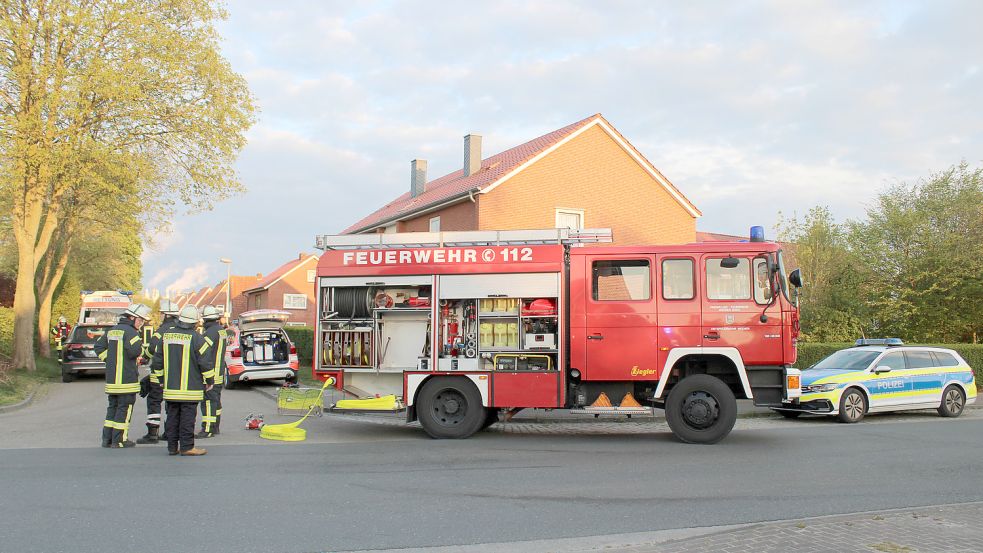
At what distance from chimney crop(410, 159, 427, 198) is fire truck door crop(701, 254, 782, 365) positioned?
24308 millimetres

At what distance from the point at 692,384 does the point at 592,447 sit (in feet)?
5.24

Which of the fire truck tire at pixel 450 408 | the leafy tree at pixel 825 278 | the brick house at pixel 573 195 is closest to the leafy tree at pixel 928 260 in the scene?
the leafy tree at pixel 825 278

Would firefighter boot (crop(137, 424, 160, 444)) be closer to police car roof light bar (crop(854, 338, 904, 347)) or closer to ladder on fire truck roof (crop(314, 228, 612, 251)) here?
ladder on fire truck roof (crop(314, 228, 612, 251))

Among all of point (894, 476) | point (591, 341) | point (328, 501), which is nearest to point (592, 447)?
point (591, 341)

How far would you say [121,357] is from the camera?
9.69 meters

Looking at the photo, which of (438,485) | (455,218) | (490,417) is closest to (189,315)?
(438,485)

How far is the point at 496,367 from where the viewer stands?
10.4m

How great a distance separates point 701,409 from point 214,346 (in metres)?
6.42

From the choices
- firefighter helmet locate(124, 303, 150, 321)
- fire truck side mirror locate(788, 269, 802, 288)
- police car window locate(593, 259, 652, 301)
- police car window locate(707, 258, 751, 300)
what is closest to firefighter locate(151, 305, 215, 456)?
firefighter helmet locate(124, 303, 150, 321)

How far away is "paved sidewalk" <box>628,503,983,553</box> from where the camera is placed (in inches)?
204

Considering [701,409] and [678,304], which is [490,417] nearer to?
[701,409]

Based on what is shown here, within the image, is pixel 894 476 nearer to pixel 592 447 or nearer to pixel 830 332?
pixel 592 447

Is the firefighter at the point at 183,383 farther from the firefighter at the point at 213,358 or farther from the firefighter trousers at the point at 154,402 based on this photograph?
the firefighter trousers at the point at 154,402

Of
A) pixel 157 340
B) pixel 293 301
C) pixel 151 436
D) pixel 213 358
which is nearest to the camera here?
pixel 213 358
